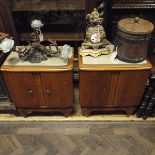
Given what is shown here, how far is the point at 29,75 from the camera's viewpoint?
1646 mm

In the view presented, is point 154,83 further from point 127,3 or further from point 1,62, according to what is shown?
point 1,62

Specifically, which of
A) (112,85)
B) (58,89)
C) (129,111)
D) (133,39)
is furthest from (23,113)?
(133,39)

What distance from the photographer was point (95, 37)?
1662 millimetres

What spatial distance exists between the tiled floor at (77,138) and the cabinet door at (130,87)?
0.83 ft

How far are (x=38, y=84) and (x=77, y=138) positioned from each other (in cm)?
60

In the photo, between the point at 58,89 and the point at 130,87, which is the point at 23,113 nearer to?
the point at 58,89

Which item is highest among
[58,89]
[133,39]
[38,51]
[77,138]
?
[133,39]

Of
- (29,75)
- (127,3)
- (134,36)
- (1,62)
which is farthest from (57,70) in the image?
(127,3)

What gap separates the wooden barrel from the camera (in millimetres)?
1504

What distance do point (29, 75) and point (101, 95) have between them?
24.9 inches

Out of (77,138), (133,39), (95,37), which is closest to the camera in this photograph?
(133,39)

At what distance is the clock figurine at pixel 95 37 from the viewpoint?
162cm

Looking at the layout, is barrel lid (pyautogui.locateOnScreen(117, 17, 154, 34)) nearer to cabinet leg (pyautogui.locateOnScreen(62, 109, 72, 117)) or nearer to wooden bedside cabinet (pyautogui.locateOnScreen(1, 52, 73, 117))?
wooden bedside cabinet (pyautogui.locateOnScreen(1, 52, 73, 117))

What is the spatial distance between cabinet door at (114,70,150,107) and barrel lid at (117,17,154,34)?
321mm
